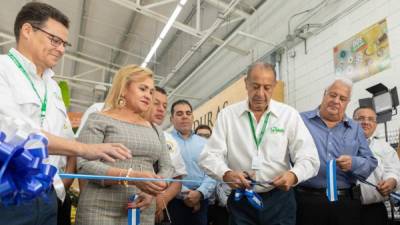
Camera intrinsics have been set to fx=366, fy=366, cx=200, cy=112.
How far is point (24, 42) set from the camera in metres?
1.42

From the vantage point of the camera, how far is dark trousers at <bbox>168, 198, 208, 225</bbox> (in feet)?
8.73

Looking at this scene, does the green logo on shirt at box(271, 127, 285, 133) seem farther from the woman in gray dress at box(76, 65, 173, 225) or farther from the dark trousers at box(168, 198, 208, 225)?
the dark trousers at box(168, 198, 208, 225)

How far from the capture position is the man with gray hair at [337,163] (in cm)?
208

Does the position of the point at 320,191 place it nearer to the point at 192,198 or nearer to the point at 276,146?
the point at 276,146

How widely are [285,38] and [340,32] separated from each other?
123 cm

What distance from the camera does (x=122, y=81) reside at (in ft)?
6.23

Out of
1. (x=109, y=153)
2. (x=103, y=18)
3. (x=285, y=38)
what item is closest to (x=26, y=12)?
(x=109, y=153)

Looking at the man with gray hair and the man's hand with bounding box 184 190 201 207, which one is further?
the man's hand with bounding box 184 190 201 207

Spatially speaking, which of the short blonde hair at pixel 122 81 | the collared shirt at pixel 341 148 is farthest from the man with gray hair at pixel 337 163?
the short blonde hair at pixel 122 81

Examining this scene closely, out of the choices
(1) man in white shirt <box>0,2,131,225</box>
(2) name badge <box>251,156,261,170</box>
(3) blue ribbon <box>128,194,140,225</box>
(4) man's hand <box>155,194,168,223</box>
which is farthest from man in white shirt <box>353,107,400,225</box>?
(1) man in white shirt <box>0,2,131,225</box>

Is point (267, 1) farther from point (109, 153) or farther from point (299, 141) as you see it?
point (109, 153)

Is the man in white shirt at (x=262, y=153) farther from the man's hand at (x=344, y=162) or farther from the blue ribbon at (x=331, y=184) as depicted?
the man's hand at (x=344, y=162)

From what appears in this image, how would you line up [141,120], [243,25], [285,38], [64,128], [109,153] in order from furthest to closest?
1. [243,25]
2. [285,38]
3. [141,120]
4. [64,128]
5. [109,153]

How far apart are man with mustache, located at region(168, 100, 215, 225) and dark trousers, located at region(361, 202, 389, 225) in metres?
1.14
